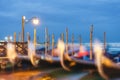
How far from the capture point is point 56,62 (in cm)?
3478

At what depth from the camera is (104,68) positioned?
24.2 metres

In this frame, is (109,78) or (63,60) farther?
(63,60)

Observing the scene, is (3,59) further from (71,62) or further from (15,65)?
(71,62)

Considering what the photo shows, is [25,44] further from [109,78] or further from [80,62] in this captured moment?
[109,78]

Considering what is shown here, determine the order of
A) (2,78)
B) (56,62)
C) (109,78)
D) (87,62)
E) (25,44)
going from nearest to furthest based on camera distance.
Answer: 1. (109,78)
2. (2,78)
3. (87,62)
4. (56,62)
5. (25,44)

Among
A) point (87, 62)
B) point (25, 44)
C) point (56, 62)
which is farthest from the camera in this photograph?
point (25, 44)

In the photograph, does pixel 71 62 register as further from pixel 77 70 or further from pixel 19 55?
pixel 19 55

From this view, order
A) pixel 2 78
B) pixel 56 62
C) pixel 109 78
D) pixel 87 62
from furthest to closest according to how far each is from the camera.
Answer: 1. pixel 56 62
2. pixel 87 62
3. pixel 2 78
4. pixel 109 78

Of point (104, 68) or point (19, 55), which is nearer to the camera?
point (104, 68)

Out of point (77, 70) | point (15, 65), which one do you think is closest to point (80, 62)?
point (77, 70)

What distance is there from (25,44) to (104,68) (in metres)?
14.8

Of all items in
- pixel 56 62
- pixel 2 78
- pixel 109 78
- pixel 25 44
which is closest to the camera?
pixel 109 78

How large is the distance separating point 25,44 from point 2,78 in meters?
11.6

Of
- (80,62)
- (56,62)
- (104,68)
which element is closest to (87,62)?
(80,62)
